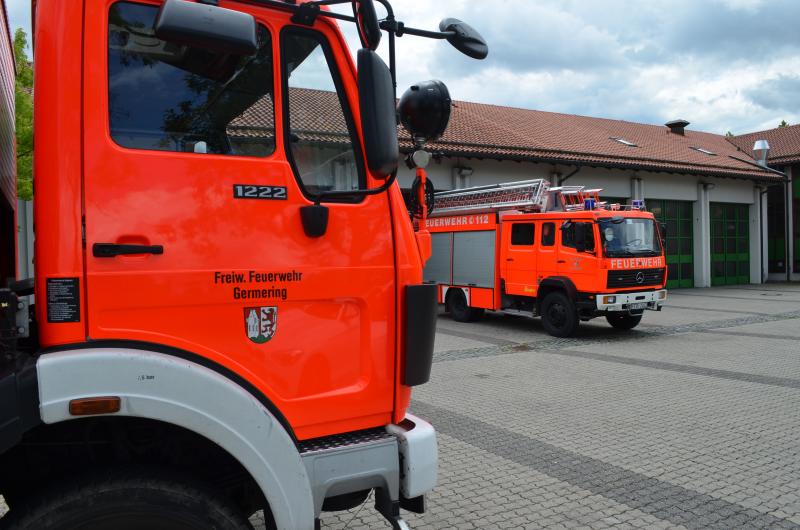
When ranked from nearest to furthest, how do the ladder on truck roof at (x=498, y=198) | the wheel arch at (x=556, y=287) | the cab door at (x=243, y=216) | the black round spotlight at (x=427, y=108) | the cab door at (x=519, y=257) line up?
1. the cab door at (x=243, y=216)
2. the black round spotlight at (x=427, y=108)
3. the wheel arch at (x=556, y=287)
4. the cab door at (x=519, y=257)
5. the ladder on truck roof at (x=498, y=198)

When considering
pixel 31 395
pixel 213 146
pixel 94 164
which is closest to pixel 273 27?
pixel 213 146

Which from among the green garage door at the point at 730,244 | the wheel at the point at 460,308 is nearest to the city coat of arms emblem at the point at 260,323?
the wheel at the point at 460,308

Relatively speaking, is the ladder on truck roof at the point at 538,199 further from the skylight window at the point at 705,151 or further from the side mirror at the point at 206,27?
the skylight window at the point at 705,151

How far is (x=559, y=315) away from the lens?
1258cm

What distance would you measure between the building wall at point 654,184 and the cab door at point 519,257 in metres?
5.44

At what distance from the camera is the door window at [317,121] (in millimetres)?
2404

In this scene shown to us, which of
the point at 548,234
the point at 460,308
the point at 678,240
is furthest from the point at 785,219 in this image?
the point at 548,234

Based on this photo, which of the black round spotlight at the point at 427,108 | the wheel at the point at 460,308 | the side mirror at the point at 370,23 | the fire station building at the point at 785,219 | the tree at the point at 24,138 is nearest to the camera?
the side mirror at the point at 370,23

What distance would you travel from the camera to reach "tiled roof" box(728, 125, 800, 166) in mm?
29978

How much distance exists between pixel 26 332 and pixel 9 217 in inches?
58.2

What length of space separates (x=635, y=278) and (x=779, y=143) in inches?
1028

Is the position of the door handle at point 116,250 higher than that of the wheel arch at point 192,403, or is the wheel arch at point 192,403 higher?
the door handle at point 116,250

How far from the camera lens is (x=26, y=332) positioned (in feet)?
6.95

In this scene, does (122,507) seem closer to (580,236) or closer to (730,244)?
(580,236)
